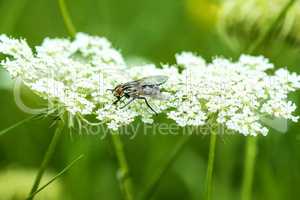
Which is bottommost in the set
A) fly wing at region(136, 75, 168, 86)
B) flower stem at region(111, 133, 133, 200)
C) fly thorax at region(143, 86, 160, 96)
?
flower stem at region(111, 133, 133, 200)

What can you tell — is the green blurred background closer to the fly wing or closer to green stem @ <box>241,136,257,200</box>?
green stem @ <box>241,136,257,200</box>

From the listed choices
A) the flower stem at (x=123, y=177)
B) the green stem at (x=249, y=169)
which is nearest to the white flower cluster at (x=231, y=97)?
the flower stem at (x=123, y=177)

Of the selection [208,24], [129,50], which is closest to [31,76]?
[129,50]

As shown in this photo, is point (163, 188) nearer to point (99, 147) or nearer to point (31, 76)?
point (99, 147)

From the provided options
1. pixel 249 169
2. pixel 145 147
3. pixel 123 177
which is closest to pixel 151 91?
pixel 123 177

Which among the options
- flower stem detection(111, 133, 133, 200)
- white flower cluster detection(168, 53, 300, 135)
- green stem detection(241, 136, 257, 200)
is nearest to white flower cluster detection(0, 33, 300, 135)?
white flower cluster detection(168, 53, 300, 135)

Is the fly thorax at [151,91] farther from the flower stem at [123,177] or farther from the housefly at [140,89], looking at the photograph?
the flower stem at [123,177]
